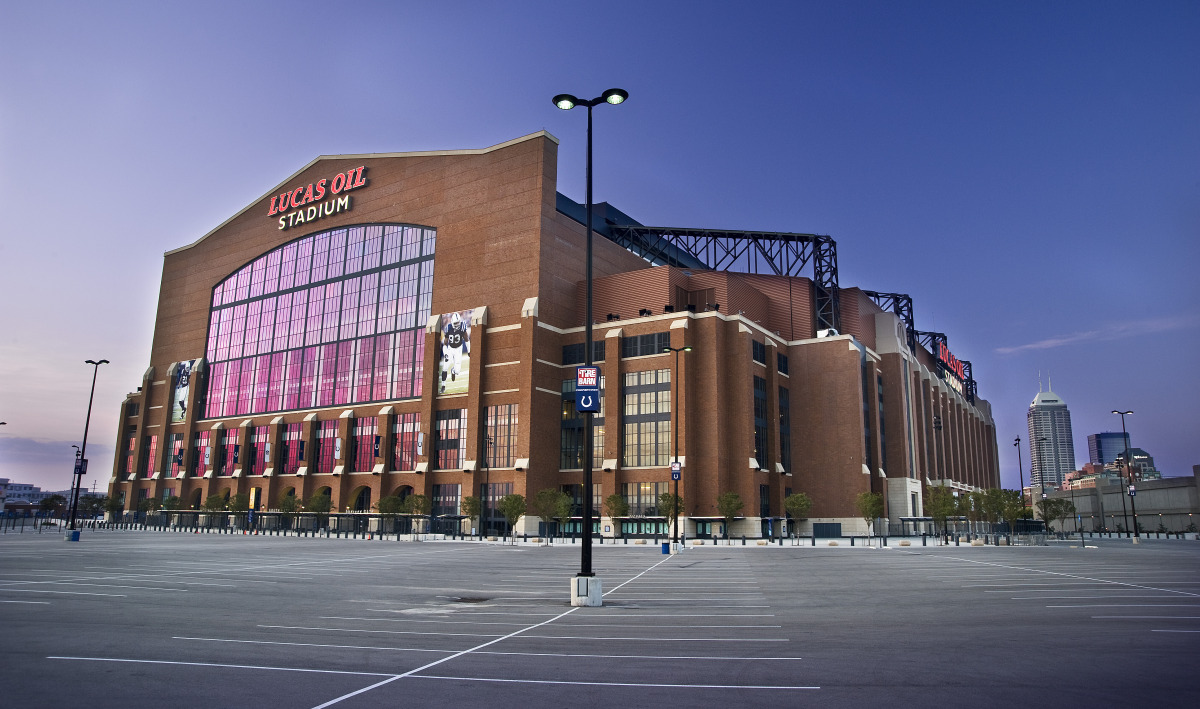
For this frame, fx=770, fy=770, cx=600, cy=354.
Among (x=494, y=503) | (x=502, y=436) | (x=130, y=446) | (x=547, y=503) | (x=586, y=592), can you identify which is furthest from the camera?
(x=130, y=446)

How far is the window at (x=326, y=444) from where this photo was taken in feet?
303

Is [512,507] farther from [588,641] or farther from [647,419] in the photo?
[588,641]

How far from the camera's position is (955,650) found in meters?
11.8

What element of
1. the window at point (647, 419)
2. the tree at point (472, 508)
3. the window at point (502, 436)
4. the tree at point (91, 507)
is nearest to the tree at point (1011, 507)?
the window at point (647, 419)

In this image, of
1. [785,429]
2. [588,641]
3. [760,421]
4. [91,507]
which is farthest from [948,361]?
[91,507]

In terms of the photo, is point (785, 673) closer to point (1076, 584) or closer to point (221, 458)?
point (1076, 584)

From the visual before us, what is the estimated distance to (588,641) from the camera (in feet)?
42.0

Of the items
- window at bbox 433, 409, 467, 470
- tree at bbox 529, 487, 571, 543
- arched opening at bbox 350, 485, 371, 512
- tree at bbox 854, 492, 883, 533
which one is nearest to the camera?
tree at bbox 529, 487, 571, 543

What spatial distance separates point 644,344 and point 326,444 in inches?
1654

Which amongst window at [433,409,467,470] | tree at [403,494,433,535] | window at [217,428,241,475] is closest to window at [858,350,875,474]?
window at [433,409,467,470]

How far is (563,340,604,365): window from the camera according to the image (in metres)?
81.4

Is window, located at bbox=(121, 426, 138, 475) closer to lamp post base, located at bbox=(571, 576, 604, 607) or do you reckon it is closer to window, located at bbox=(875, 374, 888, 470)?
window, located at bbox=(875, 374, 888, 470)

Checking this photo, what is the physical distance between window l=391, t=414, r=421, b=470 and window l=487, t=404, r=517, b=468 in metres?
10.3

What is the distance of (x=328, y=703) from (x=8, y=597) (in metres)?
14.5
